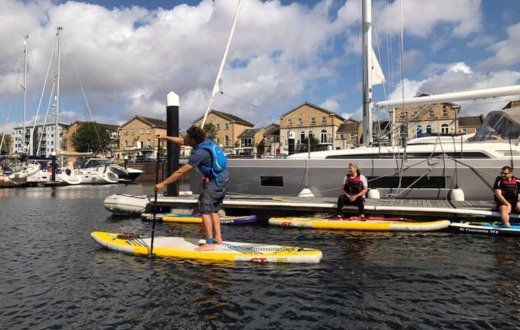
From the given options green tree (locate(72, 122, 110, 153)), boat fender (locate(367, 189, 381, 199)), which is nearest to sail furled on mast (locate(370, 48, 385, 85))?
boat fender (locate(367, 189, 381, 199))

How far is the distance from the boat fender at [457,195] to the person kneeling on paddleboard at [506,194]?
95.5 inches

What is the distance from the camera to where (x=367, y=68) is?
54.3 feet

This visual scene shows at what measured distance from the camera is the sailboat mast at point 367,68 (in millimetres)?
16391

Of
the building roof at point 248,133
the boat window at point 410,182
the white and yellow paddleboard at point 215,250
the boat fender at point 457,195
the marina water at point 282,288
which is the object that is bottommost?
the marina water at point 282,288

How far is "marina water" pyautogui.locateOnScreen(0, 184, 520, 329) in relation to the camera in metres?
5.34

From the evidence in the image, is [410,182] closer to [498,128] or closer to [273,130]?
[498,128]

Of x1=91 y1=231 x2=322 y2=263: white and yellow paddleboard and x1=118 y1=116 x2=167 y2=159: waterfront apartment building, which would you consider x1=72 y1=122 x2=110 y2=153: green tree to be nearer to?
x1=118 y1=116 x2=167 y2=159: waterfront apartment building

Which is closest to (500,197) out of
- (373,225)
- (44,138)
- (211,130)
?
(373,225)

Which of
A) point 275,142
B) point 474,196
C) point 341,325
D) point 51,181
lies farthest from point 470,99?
point 275,142

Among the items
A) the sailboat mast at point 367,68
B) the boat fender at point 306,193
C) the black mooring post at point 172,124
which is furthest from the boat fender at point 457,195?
the black mooring post at point 172,124

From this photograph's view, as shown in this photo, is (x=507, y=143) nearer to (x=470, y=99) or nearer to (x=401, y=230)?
(x=470, y=99)

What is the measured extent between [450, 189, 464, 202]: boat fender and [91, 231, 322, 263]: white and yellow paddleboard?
7448mm

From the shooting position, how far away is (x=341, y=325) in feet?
16.9

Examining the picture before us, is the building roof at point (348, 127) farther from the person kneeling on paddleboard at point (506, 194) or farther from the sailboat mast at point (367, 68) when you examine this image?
the person kneeling on paddleboard at point (506, 194)
